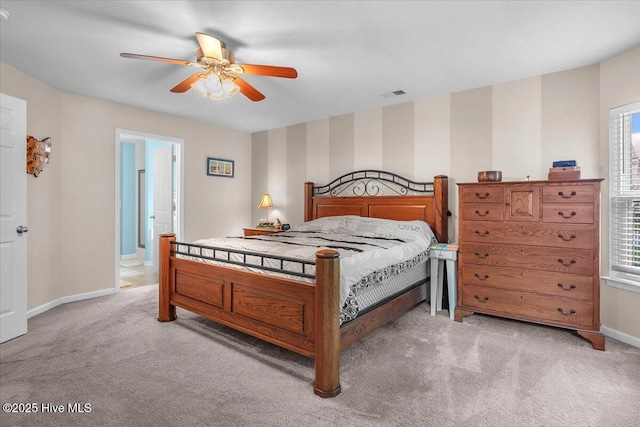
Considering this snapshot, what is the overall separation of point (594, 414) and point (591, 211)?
1.62 meters

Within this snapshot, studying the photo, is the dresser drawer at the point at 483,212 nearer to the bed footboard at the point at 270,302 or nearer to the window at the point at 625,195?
the window at the point at 625,195

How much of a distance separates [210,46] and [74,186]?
9.49 ft

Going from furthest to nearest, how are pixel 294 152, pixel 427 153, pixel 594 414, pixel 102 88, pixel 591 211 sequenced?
pixel 294 152
pixel 427 153
pixel 102 88
pixel 591 211
pixel 594 414

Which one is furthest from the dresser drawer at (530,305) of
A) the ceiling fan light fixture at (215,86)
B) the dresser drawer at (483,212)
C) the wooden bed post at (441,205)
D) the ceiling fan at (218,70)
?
the ceiling fan light fixture at (215,86)

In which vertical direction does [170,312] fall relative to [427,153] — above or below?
below

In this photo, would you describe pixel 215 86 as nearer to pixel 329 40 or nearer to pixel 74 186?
pixel 329 40

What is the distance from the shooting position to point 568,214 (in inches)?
111

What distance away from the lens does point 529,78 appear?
137 inches

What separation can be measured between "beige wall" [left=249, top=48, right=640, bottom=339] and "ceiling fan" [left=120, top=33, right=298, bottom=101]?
216 cm

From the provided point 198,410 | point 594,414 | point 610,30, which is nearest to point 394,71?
point 610,30

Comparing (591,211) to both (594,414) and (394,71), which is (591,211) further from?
(394,71)

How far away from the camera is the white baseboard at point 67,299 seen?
11.4 ft

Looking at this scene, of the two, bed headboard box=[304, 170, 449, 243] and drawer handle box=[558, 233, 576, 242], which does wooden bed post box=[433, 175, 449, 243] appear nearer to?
bed headboard box=[304, 170, 449, 243]

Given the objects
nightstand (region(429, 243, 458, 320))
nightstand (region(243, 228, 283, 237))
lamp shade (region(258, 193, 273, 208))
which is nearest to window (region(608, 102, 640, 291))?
nightstand (region(429, 243, 458, 320))
